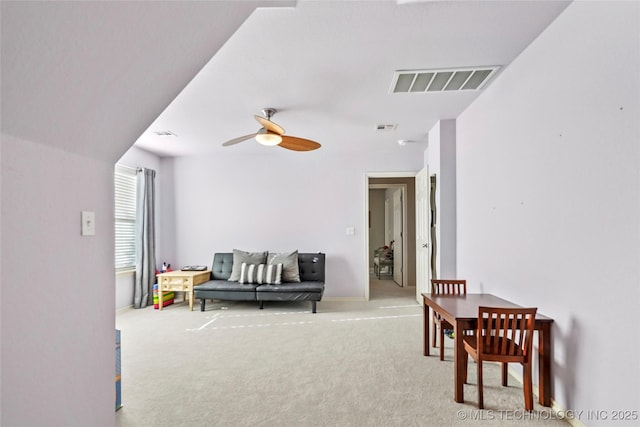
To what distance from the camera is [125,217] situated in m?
5.05

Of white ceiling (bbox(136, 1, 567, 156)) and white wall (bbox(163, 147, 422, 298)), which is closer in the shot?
white ceiling (bbox(136, 1, 567, 156))

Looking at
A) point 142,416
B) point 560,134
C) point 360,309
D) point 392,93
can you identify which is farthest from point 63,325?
point 360,309

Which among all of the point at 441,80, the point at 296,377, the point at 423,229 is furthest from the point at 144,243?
the point at 441,80

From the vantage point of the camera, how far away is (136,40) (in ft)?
3.84

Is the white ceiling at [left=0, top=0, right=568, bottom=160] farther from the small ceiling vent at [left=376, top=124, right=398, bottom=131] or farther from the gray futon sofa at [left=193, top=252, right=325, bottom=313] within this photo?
the gray futon sofa at [left=193, top=252, right=325, bottom=313]

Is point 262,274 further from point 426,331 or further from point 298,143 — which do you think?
point 426,331

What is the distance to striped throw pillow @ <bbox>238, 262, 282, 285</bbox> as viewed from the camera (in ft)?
16.3

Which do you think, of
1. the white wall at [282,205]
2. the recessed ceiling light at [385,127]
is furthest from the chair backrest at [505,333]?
the white wall at [282,205]

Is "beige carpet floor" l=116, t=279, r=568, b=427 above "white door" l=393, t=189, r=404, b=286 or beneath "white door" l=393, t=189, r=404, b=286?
beneath

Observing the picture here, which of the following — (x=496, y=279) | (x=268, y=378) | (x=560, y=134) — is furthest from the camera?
(x=496, y=279)

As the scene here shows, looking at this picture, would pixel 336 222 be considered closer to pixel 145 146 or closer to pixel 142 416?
pixel 145 146

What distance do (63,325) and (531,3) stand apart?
2765 mm

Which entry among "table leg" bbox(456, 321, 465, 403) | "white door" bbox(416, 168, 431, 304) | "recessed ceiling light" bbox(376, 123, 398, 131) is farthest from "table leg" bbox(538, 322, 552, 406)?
"recessed ceiling light" bbox(376, 123, 398, 131)

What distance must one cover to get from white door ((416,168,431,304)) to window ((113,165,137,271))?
425cm
